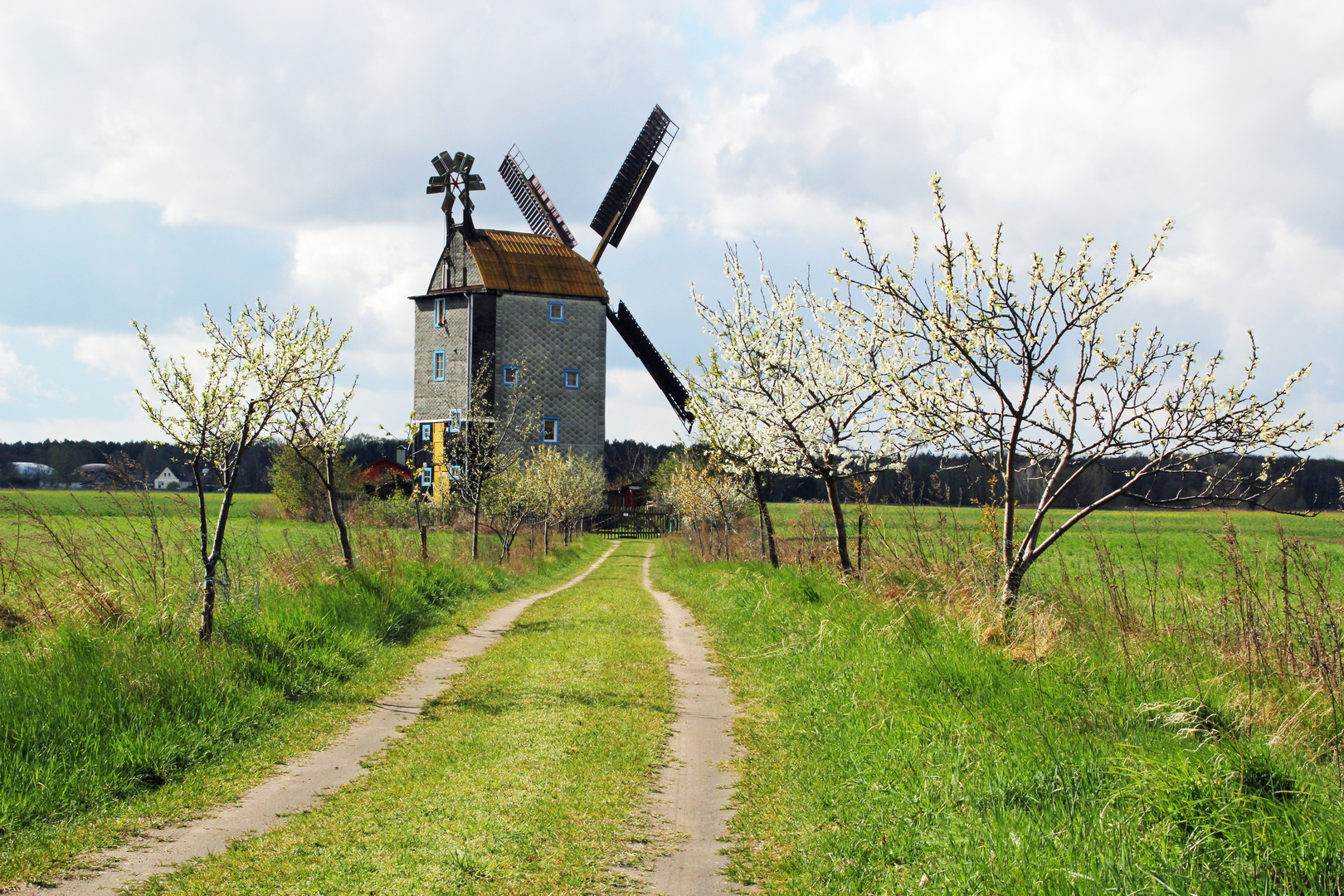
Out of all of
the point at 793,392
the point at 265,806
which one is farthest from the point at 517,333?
the point at 265,806

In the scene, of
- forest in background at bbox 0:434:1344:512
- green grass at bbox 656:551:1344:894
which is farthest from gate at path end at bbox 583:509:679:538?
green grass at bbox 656:551:1344:894

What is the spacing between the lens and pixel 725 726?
8539mm

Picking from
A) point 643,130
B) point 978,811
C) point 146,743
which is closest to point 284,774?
point 146,743

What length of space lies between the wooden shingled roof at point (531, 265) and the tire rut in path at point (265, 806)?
39.8 metres

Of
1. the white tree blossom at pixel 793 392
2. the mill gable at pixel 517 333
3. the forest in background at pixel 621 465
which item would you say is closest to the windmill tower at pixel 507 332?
the mill gable at pixel 517 333

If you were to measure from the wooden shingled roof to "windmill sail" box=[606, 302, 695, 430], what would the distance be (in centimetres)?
330

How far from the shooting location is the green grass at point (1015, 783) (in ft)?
14.3

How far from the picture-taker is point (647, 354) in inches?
2180

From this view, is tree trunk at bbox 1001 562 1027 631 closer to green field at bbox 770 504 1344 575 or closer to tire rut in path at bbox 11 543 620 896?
green field at bbox 770 504 1344 575

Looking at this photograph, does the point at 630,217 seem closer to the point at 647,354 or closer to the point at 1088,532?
the point at 647,354

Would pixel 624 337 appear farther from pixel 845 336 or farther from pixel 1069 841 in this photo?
pixel 1069 841

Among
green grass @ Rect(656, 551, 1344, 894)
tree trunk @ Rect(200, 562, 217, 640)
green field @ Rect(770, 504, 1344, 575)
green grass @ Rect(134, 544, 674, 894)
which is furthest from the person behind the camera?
green field @ Rect(770, 504, 1344, 575)

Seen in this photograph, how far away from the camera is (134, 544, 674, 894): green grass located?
5.05m

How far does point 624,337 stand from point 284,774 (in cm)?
4865
